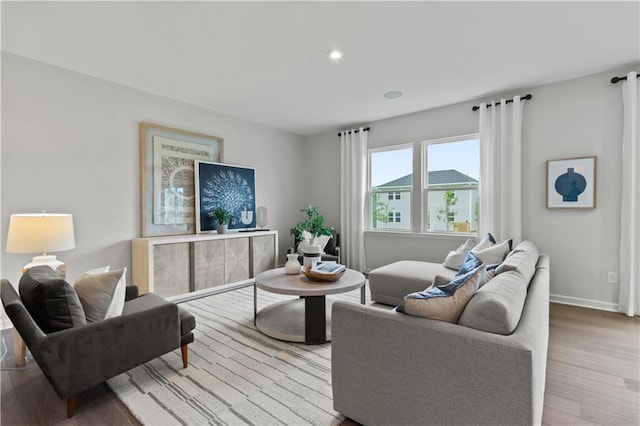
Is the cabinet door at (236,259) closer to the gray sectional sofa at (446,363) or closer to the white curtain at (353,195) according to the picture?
the white curtain at (353,195)

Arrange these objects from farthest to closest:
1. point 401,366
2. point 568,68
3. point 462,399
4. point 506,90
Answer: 1. point 506,90
2. point 568,68
3. point 401,366
4. point 462,399

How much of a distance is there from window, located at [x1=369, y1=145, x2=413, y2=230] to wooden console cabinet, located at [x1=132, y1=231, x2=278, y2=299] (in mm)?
1914

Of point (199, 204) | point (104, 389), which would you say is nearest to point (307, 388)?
point (104, 389)

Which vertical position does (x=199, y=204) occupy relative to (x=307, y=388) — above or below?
above

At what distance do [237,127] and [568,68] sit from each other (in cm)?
434

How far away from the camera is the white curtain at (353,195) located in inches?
205

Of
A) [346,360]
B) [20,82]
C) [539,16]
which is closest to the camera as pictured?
[346,360]

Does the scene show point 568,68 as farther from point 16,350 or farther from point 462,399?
point 16,350

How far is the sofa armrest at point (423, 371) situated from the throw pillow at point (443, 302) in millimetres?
42

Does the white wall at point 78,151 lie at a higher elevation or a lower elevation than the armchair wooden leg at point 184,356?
higher

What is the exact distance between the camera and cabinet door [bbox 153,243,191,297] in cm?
354

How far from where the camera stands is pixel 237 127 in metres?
4.90

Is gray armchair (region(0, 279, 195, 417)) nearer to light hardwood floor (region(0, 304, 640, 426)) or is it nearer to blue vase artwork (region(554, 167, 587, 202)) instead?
light hardwood floor (region(0, 304, 640, 426))

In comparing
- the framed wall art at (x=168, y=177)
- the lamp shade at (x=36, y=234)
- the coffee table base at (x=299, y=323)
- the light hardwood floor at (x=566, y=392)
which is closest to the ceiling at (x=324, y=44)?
the framed wall art at (x=168, y=177)
